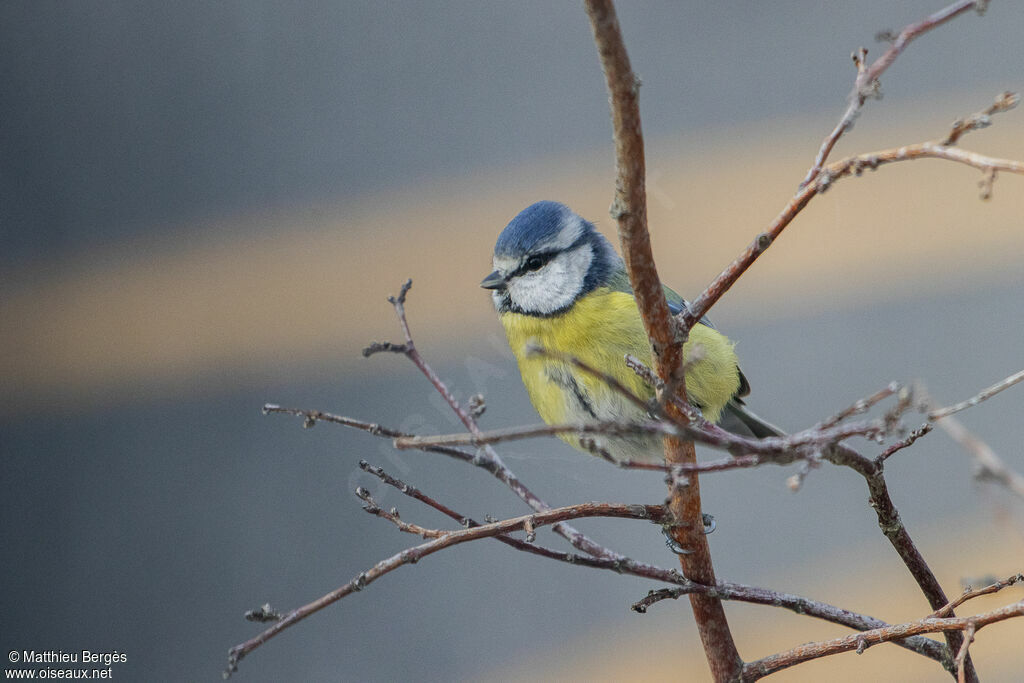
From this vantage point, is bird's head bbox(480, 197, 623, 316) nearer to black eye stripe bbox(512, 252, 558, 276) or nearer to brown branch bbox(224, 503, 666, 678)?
black eye stripe bbox(512, 252, 558, 276)

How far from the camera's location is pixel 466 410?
52cm

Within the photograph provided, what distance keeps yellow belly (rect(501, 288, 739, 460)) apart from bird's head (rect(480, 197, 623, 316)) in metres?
0.01

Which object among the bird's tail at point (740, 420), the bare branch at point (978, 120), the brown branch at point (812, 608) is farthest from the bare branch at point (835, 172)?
the bird's tail at point (740, 420)

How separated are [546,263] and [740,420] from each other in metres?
0.25

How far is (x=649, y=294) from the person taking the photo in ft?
1.18

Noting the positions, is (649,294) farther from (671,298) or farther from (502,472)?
(671,298)

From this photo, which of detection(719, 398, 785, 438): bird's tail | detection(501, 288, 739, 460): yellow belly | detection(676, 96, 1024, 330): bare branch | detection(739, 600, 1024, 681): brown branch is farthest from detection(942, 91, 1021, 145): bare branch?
detection(719, 398, 785, 438): bird's tail

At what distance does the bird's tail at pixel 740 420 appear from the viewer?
0.85m

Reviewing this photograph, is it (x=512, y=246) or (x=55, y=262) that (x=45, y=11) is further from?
(x=512, y=246)

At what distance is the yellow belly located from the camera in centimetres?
72

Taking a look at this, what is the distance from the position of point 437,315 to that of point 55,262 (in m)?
0.59

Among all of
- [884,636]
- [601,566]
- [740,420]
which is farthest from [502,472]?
[740,420]

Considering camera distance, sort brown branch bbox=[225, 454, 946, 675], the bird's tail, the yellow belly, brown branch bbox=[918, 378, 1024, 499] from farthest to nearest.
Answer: the bird's tail → the yellow belly → brown branch bbox=[225, 454, 946, 675] → brown branch bbox=[918, 378, 1024, 499]

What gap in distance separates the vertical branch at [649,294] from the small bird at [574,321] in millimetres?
265
